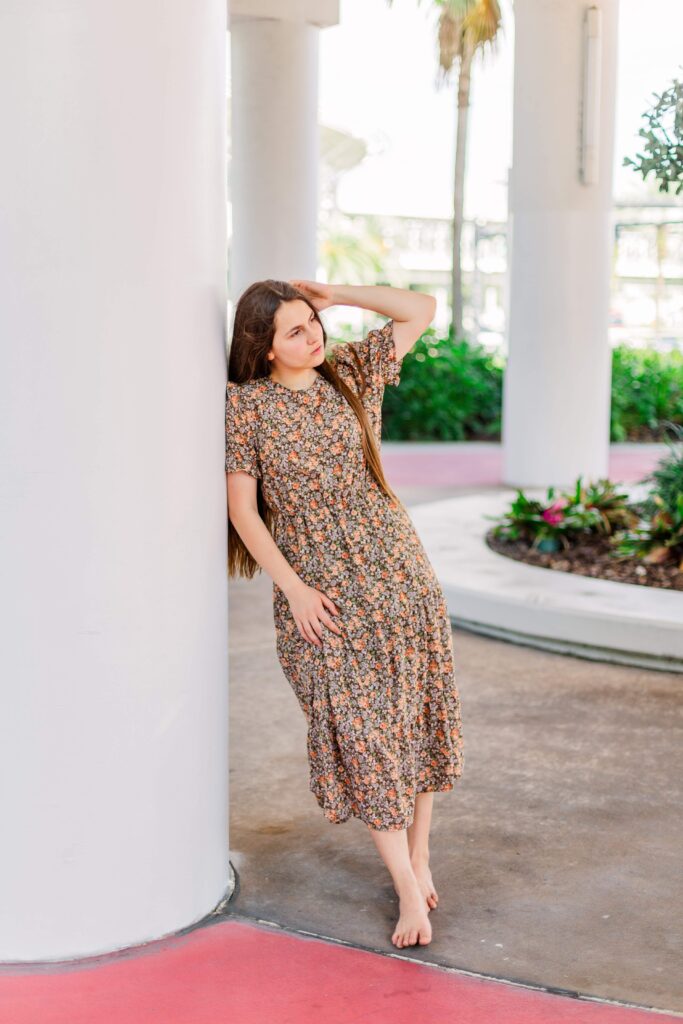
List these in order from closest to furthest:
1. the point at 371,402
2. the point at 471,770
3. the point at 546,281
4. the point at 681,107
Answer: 1. the point at 371,402
2. the point at 471,770
3. the point at 681,107
4. the point at 546,281

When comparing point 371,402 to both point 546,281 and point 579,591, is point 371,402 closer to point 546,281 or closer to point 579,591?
point 579,591

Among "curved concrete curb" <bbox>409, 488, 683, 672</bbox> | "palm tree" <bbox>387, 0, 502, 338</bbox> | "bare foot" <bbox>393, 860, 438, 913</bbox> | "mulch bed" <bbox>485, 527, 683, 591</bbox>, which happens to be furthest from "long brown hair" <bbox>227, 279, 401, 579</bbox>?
"palm tree" <bbox>387, 0, 502, 338</bbox>

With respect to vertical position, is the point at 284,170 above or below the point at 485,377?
above

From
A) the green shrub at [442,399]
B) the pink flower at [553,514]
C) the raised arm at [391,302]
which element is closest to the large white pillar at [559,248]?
the pink flower at [553,514]

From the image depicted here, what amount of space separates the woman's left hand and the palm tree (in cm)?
1413

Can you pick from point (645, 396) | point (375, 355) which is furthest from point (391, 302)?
point (645, 396)

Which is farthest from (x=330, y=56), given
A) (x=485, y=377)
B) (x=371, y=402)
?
(x=371, y=402)

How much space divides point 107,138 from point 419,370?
497 inches

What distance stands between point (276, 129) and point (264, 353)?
8.16m

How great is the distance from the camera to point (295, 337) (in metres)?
3.27

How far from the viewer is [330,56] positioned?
39781 mm

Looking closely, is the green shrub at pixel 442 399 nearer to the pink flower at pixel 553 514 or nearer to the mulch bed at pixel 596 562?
the mulch bed at pixel 596 562

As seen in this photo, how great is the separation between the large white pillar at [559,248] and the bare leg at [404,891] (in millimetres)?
8082

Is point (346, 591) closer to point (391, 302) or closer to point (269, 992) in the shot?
point (391, 302)
